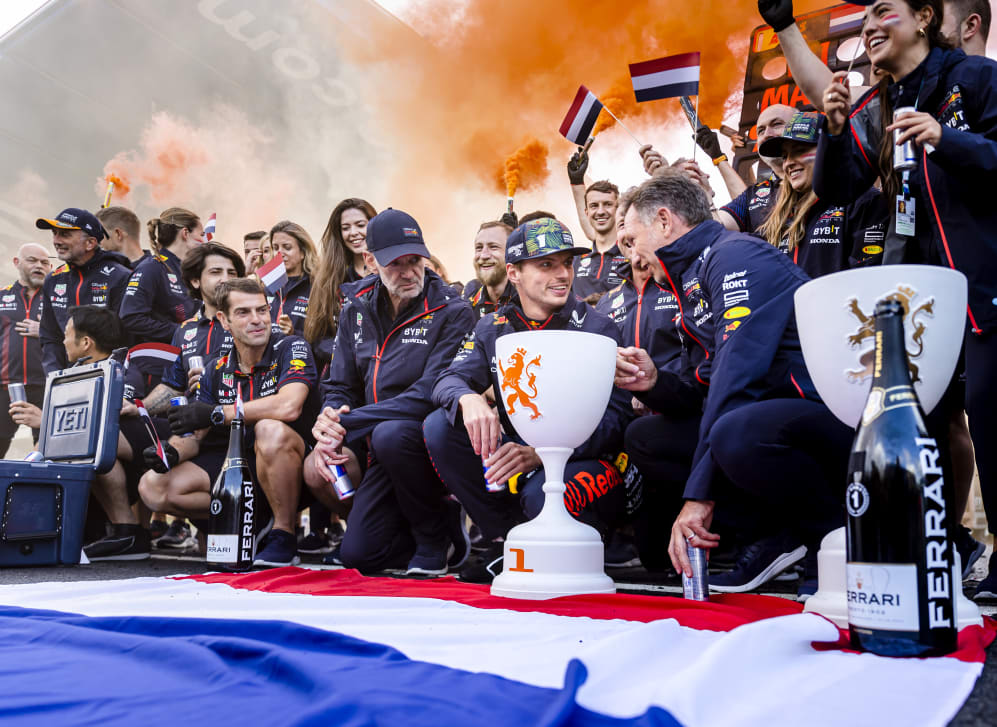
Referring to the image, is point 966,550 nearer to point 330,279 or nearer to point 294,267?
point 330,279

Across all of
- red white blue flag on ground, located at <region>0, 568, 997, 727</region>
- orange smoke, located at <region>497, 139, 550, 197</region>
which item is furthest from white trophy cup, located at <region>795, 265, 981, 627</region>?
orange smoke, located at <region>497, 139, 550, 197</region>

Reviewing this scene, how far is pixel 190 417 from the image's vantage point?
294cm

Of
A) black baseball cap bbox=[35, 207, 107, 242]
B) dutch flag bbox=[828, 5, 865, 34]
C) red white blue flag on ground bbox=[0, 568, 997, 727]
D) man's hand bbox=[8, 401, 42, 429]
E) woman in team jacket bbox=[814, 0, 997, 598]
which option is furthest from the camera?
dutch flag bbox=[828, 5, 865, 34]

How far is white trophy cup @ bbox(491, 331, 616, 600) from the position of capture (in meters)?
1.56

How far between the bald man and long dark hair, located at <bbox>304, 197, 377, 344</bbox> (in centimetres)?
250

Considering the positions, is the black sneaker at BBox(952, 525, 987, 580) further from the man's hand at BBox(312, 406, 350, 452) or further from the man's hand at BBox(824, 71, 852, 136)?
the man's hand at BBox(312, 406, 350, 452)

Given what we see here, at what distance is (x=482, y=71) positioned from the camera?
319 inches

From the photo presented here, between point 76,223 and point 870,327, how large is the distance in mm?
4741

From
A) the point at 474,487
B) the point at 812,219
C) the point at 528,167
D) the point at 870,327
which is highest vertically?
the point at 528,167

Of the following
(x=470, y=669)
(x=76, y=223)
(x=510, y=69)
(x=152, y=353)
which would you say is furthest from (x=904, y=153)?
(x=510, y=69)

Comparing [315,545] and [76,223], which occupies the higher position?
[76,223]

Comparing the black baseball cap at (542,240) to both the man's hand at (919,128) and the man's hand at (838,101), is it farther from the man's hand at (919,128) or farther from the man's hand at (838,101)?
the man's hand at (919,128)

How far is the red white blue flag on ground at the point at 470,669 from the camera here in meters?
0.73

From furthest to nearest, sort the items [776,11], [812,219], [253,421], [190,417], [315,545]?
[315,545], [253,421], [190,417], [776,11], [812,219]
